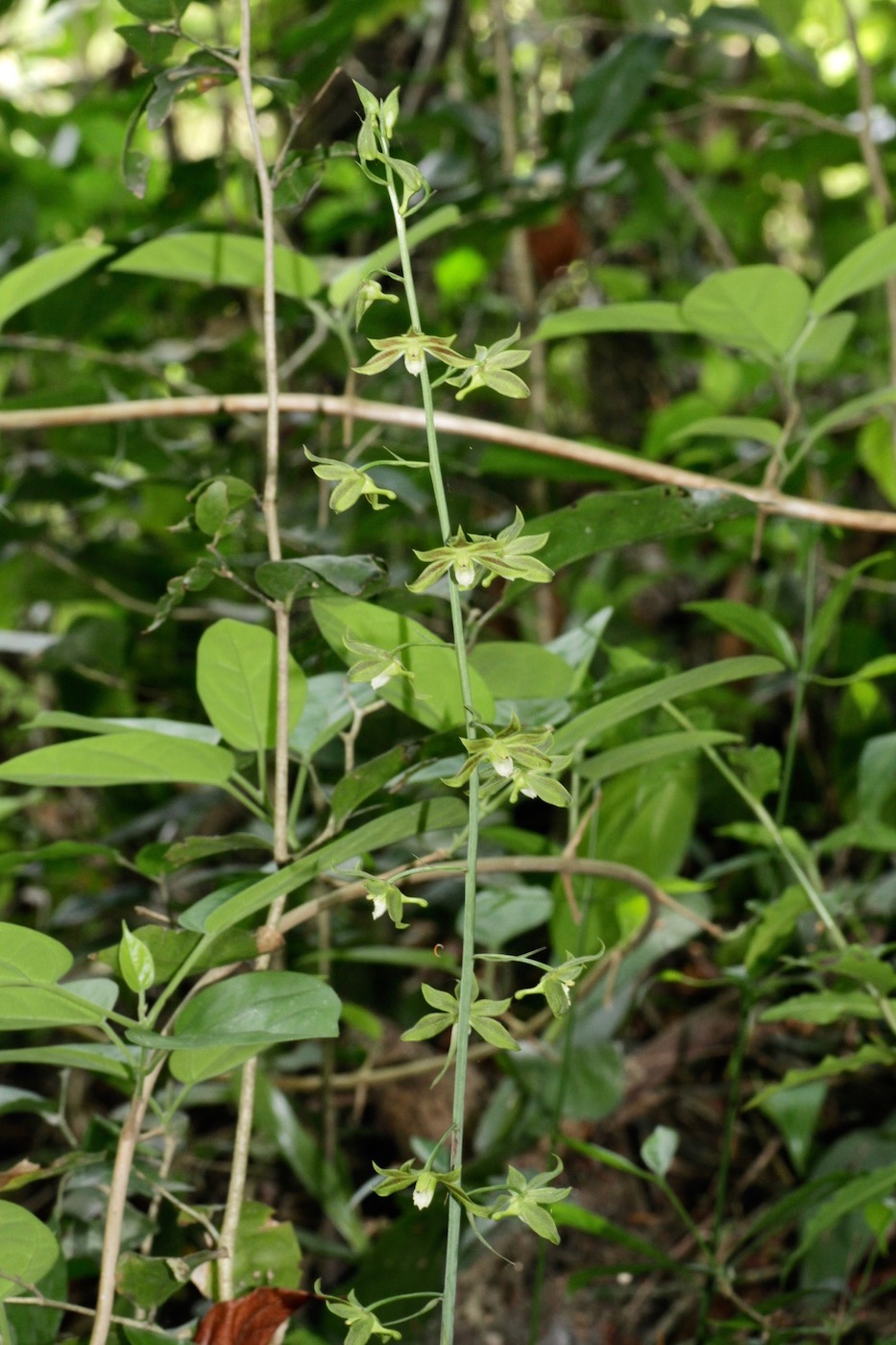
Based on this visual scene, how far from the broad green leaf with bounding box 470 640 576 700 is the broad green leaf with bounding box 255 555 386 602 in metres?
0.11

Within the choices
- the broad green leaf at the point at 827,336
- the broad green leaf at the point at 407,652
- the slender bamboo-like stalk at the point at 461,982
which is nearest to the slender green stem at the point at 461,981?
the slender bamboo-like stalk at the point at 461,982

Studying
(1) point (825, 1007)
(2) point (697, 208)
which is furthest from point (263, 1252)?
(2) point (697, 208)

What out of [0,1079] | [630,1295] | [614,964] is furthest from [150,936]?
[0,1079]

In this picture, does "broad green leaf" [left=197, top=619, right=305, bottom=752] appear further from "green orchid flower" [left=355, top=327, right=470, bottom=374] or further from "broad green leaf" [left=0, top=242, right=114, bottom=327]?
"broad green leaf" [left=0, top=242, right=114, bottom=327]

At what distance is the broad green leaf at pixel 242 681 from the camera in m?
0.63

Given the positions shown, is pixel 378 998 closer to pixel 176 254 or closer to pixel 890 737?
pixel 890 737

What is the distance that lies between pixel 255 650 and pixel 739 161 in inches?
68.6

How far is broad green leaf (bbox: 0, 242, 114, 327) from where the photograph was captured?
855 millimetres

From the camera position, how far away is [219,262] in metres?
0.92

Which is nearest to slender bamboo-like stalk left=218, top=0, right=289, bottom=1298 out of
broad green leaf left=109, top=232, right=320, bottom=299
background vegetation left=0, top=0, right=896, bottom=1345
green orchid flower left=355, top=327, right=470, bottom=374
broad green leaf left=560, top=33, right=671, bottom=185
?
background vegetation left=0, top=0, right=896, bottom=1345

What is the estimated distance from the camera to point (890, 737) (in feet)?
3.03

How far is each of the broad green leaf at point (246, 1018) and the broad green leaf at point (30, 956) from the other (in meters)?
0.06

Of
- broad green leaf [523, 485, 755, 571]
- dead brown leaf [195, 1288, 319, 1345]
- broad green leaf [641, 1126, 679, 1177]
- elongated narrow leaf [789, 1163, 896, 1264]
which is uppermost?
broad green leaf [523, 485, 755, 571]

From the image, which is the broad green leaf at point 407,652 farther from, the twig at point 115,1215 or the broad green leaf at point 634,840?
the broad green leaf at point 634,840
